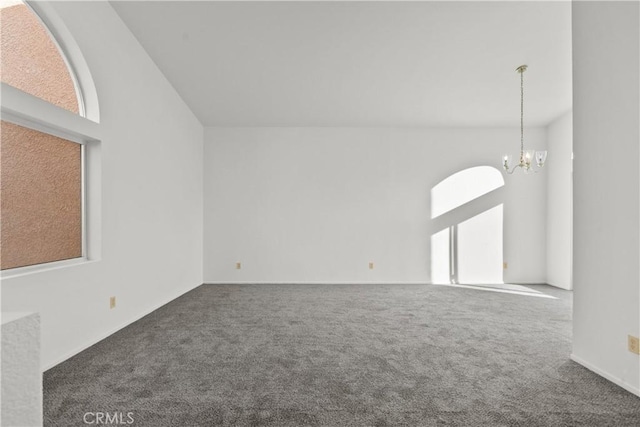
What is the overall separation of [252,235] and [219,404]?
381 centimetres

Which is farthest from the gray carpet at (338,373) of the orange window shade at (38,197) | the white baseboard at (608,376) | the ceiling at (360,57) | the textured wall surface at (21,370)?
the ceiling at (360,57)

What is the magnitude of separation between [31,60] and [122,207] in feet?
4.37

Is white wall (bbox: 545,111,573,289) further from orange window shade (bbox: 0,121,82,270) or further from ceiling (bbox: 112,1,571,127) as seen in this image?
orange window shade (bbox: 0,121,82,270)

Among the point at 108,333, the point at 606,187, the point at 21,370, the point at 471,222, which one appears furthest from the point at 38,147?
the point at 471,222

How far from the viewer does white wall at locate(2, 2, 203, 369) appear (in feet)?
7.56

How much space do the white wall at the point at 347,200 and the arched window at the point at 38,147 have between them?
2792 mm

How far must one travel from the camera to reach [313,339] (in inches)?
106

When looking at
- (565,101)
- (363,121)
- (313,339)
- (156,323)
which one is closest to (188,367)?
(313,339)

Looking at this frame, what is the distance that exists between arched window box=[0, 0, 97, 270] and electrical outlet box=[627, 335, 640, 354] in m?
3.91

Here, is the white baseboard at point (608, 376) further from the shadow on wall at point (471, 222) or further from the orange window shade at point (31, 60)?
the orange window shade at point (31, 60)

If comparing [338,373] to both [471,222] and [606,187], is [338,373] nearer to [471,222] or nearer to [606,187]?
[606,187]

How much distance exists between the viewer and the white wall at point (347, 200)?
5422mm

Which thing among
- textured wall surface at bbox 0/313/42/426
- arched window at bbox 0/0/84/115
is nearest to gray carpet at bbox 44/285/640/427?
textured wall surface at bbox 0/313/42/426

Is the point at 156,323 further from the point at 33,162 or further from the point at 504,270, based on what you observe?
the point at 504,270
